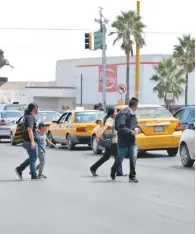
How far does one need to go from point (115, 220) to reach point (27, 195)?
321 centimetres

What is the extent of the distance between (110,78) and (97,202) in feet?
268

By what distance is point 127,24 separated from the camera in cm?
5712

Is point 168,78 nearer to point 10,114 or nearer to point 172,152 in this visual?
point 10,114

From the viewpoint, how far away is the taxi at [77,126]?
25.6 m

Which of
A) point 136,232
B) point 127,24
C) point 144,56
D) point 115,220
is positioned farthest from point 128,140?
point 144,56

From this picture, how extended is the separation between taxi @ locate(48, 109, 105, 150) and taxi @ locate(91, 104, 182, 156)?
4.15 meters

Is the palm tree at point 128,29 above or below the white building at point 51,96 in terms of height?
above

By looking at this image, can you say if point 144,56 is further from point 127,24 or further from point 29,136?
point 29,136

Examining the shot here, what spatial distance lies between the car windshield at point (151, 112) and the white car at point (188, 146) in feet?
8.64

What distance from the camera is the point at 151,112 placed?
2108 centimetres

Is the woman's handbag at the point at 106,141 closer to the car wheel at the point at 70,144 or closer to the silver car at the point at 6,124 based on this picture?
the car wheel at the point at 70,144

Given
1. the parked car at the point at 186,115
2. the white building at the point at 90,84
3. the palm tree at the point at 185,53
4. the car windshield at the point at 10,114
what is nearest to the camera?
the parked car at the point at 186,115

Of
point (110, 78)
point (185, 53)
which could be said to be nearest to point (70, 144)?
point (185, 53)

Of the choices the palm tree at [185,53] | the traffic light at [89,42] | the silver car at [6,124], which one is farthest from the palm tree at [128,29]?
the silver car at [6,124]
